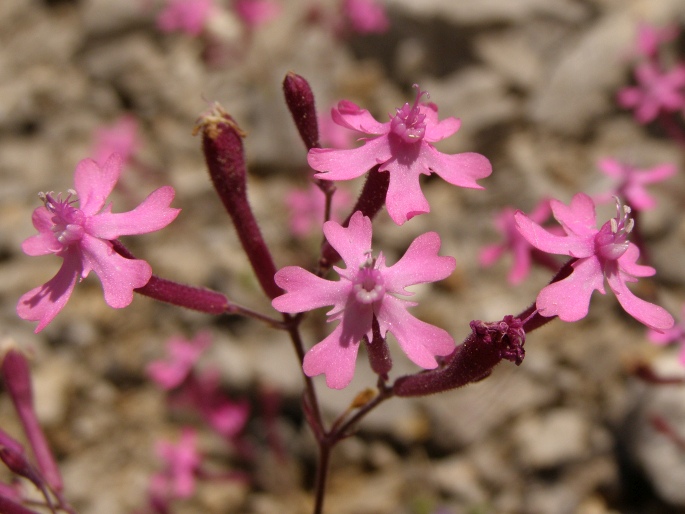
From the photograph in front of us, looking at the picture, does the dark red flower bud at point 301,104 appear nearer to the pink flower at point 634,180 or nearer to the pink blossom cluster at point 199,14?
the pink flower at point 634,180

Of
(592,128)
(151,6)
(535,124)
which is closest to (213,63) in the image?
(151,6)

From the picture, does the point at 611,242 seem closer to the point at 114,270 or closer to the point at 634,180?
the point at 634,180

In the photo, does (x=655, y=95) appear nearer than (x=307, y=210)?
Yes

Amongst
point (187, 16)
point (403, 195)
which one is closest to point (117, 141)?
point (187, 16)

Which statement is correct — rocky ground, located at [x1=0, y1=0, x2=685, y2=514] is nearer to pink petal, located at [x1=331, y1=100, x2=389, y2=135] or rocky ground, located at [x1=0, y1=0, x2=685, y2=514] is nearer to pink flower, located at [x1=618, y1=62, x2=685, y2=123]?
pink flower, located at [x1=618, y1=62, x2=685, y2=123]

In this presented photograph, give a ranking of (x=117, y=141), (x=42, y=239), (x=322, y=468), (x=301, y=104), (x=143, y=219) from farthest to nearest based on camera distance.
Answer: (x=117, y=141), (x=322, y=468), (x=301, y=104), (x=42, y=239), (x=143, y=219)

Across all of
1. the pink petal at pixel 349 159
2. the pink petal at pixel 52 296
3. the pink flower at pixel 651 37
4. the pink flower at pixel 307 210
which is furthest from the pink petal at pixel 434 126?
the pink flower at pixel 307 210

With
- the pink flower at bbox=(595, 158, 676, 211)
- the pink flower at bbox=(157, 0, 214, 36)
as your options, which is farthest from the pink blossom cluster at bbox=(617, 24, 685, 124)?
the pink flower at bbox=(157, 0, 214, 36)
